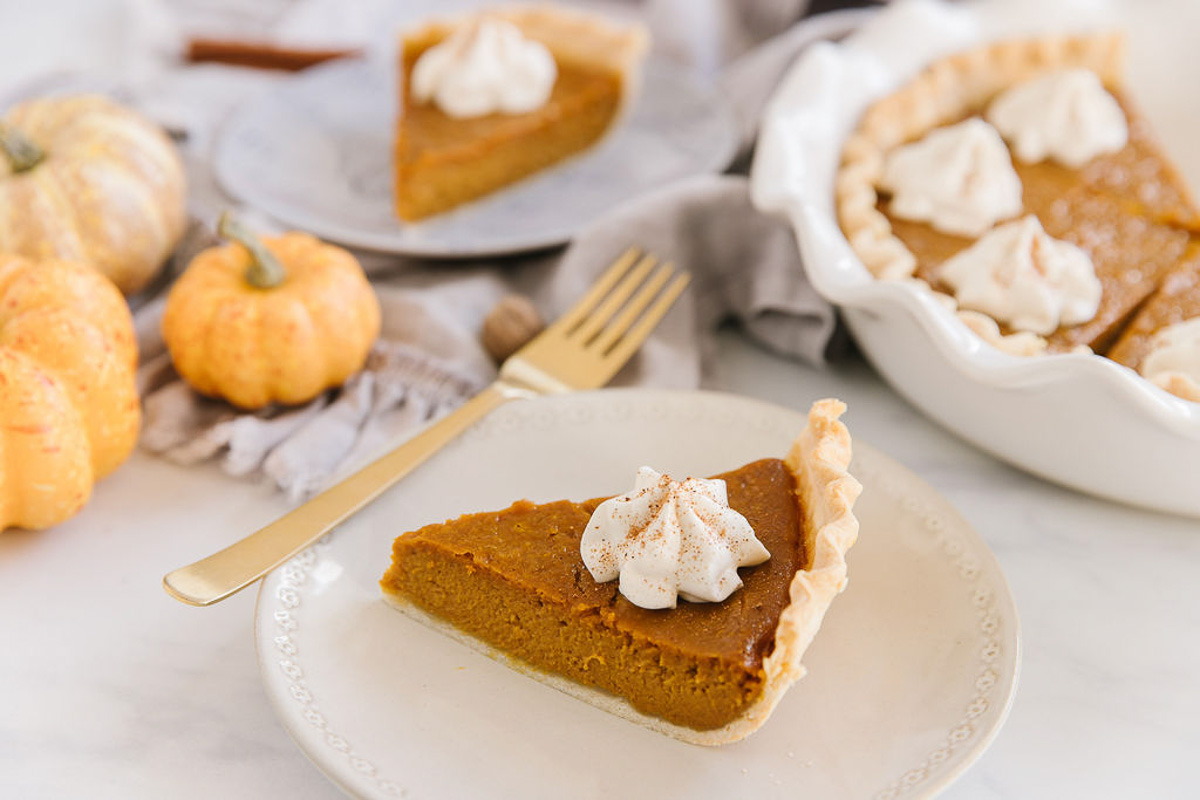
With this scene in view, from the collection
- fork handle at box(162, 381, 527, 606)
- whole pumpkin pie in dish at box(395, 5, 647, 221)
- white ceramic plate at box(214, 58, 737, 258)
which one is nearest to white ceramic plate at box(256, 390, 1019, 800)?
fork handle at box(162, 381, 527, 606)

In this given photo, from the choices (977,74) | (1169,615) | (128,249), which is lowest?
(1169,615)

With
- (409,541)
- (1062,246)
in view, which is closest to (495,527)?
(409,541)

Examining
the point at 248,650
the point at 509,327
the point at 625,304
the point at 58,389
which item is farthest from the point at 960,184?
the point at 58,389

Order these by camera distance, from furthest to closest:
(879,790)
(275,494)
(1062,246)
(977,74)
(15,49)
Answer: (15,49)
(977,74)
(1062,246)
(275,494)
(879,790)

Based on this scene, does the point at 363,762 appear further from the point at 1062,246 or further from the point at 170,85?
the point at 170,85

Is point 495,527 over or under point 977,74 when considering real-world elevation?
under

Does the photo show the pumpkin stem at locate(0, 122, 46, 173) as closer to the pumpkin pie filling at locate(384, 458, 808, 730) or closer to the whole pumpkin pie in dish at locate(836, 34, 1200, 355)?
the pumpkin pie filling at locate(384, 458, 808, 730)
